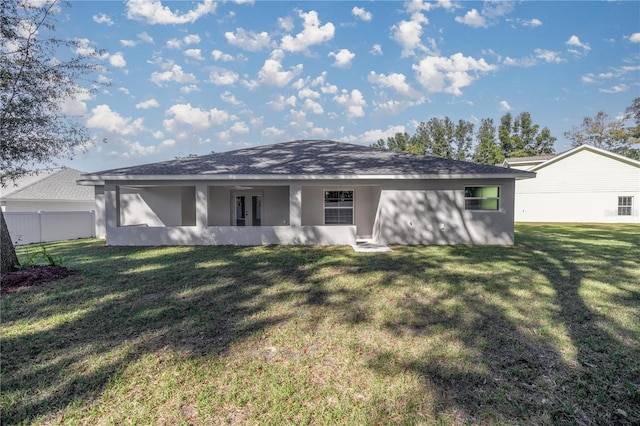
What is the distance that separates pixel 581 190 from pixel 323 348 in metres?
28.0

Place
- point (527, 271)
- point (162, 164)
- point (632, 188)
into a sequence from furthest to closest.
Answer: point (632, 188) < point (162, 164) < point (527, 271)

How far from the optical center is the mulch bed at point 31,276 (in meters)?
6.02

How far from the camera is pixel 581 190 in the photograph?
76.6 feet

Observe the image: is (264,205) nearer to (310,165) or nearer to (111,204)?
(310,165)

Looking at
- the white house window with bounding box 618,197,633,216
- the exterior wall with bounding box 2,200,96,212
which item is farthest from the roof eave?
the white house window with bounding box 618,197,633,216

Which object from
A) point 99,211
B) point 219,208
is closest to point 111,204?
point 99,211

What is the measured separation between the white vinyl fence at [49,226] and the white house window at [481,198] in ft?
58.9

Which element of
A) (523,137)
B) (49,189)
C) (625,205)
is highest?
(523,137)

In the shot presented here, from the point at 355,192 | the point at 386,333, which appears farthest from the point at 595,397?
the point at 355,192

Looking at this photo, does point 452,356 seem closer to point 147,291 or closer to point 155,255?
point 147,291

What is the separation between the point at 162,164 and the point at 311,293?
1034cm

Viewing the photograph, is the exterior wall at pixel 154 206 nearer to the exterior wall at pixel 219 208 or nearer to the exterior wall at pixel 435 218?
the exterior wall at pixel 219 208

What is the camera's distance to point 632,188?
74.0 ft

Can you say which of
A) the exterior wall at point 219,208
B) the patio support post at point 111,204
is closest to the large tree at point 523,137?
the exterior wall at point 219,208
